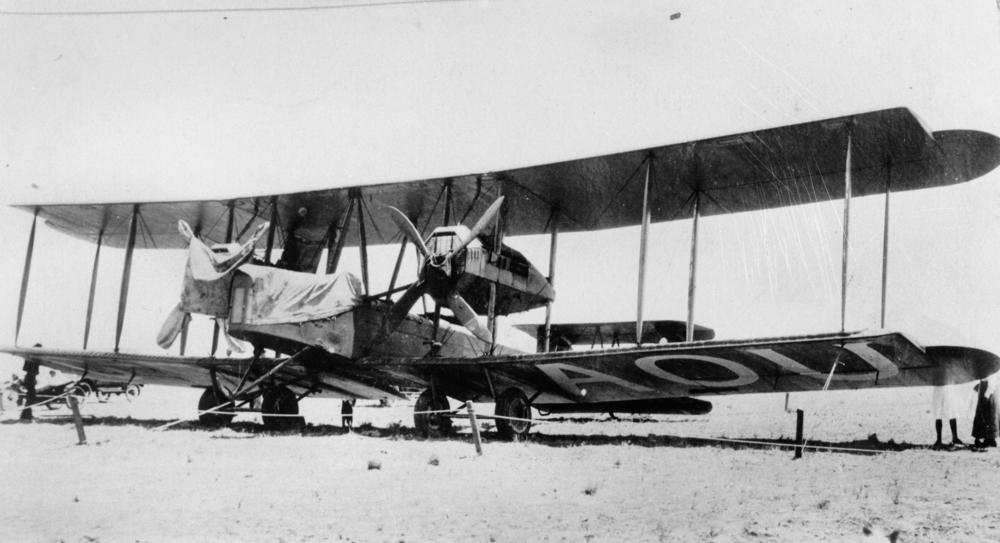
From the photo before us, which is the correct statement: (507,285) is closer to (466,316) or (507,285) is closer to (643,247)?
(466,316)

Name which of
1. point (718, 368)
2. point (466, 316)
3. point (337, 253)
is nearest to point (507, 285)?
point (466, 316)

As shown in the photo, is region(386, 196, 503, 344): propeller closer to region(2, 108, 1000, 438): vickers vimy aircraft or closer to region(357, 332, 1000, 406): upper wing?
region(2, 108, 1000, 438): vickers vimy aircraft

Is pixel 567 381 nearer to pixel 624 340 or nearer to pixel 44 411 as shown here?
pixel 624 340

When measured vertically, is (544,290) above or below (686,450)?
above

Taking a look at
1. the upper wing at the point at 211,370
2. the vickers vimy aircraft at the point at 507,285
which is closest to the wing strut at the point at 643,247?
the vickers vimy aircraft at the point at 507,285

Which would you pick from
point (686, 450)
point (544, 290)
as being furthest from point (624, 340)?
point (686, 450)
